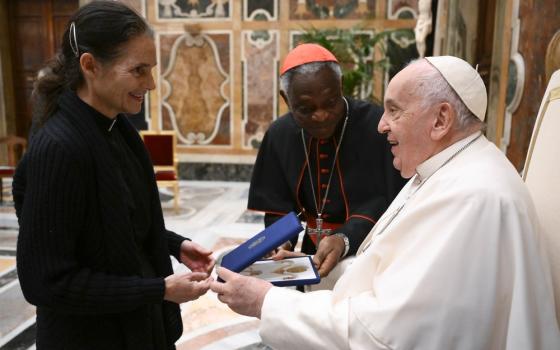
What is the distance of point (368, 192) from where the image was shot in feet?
7.56

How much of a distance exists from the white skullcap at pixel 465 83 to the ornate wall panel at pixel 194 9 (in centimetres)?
757

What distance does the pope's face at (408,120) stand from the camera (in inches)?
57.4

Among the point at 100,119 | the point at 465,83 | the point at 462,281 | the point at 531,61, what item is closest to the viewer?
the point at 462,281

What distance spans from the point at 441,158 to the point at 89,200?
104 cm

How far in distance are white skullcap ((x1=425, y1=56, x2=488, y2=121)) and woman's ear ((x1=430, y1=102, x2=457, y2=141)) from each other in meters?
0.05

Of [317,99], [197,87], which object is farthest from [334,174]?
[197,87]

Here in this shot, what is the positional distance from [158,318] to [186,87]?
746cm

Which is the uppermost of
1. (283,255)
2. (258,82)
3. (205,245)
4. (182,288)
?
(258,82)

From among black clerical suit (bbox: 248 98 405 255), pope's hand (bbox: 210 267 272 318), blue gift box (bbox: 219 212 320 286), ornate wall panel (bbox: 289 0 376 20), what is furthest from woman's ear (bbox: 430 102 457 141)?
ornate wall panel (bbox: 289 0 376 20)

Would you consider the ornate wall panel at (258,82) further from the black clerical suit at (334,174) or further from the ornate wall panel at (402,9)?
the black clerical suit at (334,174)

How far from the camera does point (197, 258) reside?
6.35ft

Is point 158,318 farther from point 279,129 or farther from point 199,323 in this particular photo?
point 199,323

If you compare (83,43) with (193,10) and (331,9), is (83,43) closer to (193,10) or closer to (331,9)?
(331,9)

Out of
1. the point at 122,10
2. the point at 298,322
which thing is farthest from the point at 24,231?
the point at 298,322
